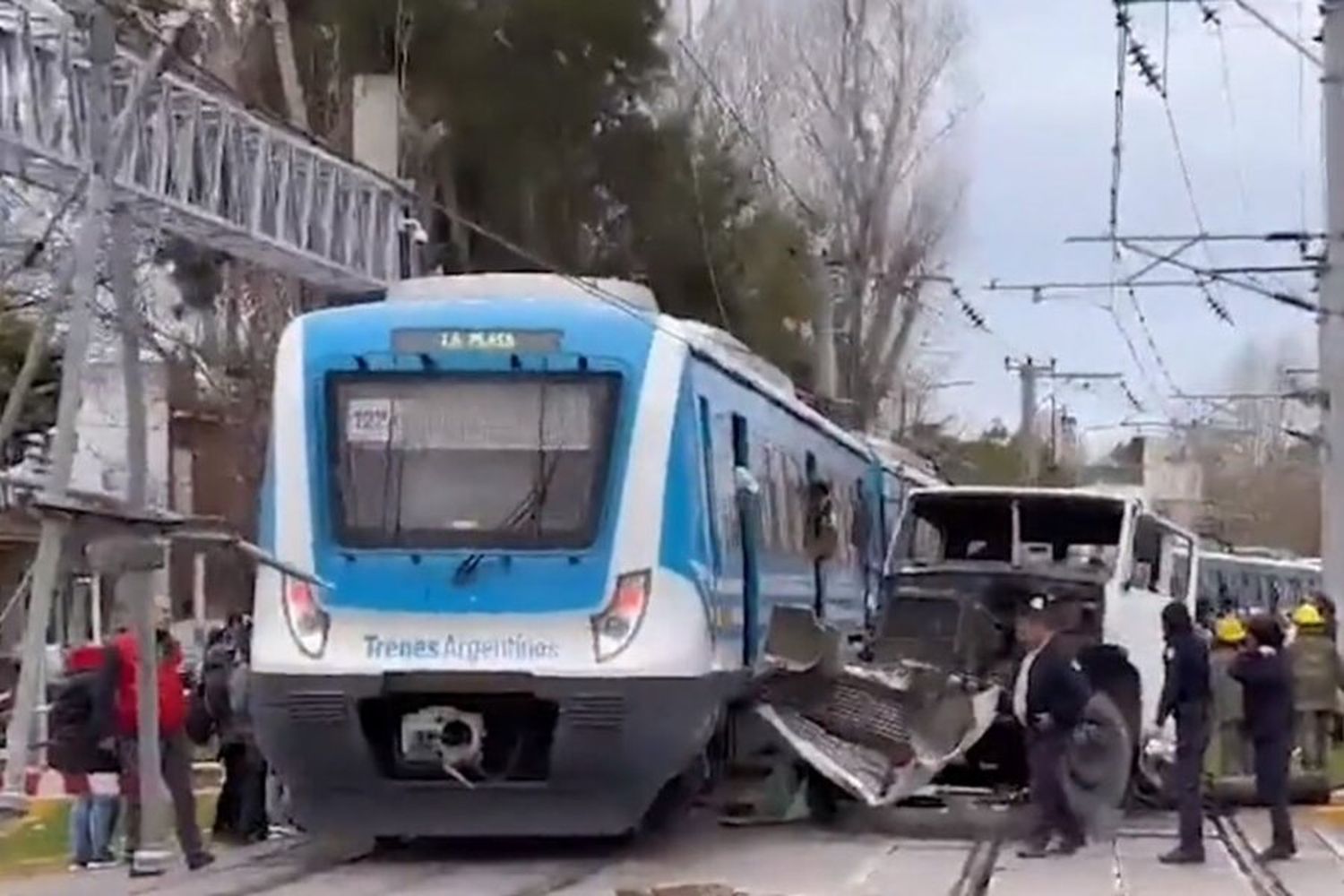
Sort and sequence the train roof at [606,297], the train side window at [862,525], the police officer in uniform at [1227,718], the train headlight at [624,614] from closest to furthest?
1. the train headlight at [624,614]
2. the train roof at [606,297]
3. the police officer in uniform at [1227,718]
4. the train side window at [862,525]

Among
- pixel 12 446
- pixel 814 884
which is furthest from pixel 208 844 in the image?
pixel 12 446

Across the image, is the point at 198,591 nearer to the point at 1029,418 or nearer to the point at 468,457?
the point at 1029,418

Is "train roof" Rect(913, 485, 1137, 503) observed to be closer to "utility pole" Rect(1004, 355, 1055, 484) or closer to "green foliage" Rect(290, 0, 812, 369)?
"green foliage" Rect(290, 0, 812, 369)

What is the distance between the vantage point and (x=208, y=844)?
65.9ft

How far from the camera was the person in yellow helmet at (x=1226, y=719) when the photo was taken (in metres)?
22.4

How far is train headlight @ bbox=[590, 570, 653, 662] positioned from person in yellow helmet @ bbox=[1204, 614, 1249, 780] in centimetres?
568

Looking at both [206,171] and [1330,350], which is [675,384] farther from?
[1330,350]

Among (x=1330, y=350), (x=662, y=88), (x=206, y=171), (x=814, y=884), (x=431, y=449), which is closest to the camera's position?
(x=814, y=884)

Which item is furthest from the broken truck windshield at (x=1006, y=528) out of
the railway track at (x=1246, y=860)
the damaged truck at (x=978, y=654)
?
the railway track at (x=1246, y=860)

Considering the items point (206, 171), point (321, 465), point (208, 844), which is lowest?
point (208, 844)

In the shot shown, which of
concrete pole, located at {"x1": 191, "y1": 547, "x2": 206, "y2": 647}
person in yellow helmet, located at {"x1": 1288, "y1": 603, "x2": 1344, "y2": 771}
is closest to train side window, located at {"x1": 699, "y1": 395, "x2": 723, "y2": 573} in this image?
person in yellow helmet, located at {"x1": 1288, "y1": 603, "x2": 1344, "y2": 771}

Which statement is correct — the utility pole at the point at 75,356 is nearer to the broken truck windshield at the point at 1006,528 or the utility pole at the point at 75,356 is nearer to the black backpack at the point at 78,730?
the black backpack at the point at 78,730

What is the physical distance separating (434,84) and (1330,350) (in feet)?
48.1

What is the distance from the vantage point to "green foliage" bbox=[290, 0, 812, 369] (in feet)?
130
